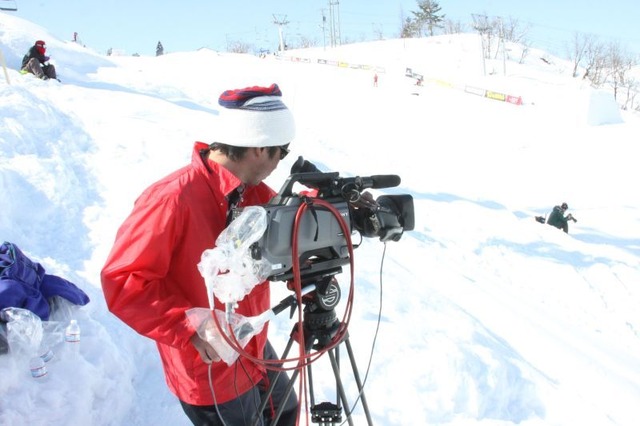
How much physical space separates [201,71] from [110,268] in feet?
80.8

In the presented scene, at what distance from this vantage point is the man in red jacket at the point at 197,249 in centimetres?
138

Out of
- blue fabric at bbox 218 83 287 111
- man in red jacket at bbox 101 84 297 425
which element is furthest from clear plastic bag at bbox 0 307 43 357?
blue fabric at bbox 218 83 287 111

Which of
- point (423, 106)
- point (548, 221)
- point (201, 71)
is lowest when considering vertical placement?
point (548, 221)

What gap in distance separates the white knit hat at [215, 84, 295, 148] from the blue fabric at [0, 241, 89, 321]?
1.53 meters

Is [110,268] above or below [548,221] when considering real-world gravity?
above

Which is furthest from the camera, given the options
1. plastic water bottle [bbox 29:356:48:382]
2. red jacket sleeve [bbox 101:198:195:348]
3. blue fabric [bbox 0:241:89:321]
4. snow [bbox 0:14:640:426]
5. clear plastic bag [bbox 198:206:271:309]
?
snow [bbox 0:14:640:426]

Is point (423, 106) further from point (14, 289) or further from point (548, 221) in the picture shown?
point (14, 289)

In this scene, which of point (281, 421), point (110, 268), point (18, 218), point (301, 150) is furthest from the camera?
point (301, 150)

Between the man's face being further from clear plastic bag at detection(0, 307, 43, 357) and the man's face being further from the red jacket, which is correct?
clear plastic bag at detection(0, 307, 43, 357)

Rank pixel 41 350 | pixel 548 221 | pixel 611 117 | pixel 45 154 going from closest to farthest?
1. pixel 41 350
2. pixel 45 154
3. pixel 548 221
4. pixel 611 117

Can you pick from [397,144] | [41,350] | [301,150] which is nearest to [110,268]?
[41,350]

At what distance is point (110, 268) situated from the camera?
1.38 meters

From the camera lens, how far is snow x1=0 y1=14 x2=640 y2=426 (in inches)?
112

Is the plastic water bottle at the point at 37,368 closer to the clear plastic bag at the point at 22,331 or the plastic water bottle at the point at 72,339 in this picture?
the clear plastic bag at the point at 22,331
